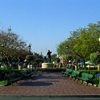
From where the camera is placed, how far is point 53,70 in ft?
117

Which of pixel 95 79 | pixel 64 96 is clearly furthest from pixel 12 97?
pixel 95 79

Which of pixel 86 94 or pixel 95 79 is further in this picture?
pixel 95 79

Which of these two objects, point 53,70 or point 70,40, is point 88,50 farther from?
point 70,40

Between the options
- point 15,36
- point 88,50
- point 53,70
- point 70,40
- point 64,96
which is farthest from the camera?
point 70,40

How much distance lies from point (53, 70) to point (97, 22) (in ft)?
41.0

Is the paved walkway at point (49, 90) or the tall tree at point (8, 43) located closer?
the paved walkway at point (49, 90)

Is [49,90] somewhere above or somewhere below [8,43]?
below

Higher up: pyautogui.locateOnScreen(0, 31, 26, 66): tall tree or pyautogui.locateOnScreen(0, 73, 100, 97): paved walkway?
pyautogui.locateOnScreen(0, 31, 26, 66): tall tree

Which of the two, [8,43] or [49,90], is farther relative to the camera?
[8,43]

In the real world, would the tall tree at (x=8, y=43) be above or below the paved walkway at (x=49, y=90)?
above

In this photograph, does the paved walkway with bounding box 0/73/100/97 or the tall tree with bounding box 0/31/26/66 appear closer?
the paved walkway with bounding box 0/73/100/97

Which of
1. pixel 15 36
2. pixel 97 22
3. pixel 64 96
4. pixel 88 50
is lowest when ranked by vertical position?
pixel 64 96

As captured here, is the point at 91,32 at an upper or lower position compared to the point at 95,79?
upper

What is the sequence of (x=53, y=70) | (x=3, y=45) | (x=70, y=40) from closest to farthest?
(x=3, y=45), (x=53, y=70), (x=70, y=40)
